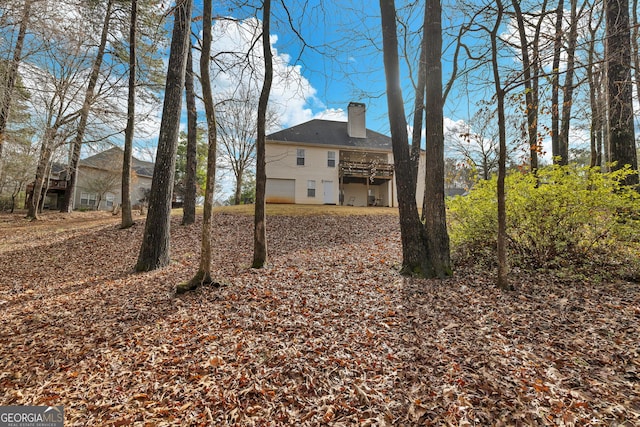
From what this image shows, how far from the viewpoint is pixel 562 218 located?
438 cm

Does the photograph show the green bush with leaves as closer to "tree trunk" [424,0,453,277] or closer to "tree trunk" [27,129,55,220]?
"tree trunk" [424,0,453,277]

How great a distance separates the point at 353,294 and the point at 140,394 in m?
2.79

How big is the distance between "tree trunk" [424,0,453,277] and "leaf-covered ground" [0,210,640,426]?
0.59m

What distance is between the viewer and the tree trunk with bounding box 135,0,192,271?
5.78m

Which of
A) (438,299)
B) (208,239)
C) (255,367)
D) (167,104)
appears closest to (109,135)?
(167,104)

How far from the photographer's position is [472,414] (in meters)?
2.10

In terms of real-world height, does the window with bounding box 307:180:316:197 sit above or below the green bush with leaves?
above

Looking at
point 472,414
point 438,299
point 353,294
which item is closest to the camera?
point 472,414

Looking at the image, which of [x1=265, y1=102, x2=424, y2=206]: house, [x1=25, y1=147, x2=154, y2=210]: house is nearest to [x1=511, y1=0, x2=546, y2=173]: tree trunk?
[x1=265, y1=102, x2=424, y2=206]: house

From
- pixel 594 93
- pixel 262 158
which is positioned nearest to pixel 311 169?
pixel 262 158

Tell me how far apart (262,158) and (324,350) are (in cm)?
403

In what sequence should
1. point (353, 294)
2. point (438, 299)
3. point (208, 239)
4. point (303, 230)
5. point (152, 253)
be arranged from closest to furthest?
point (438, 299) < point (353, 294) < point (208, 239) < point (152, 253) < point (303, 230)

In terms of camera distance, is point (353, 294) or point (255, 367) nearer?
point (255, 367)

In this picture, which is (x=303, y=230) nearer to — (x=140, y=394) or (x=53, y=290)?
(x=53, y=290)
